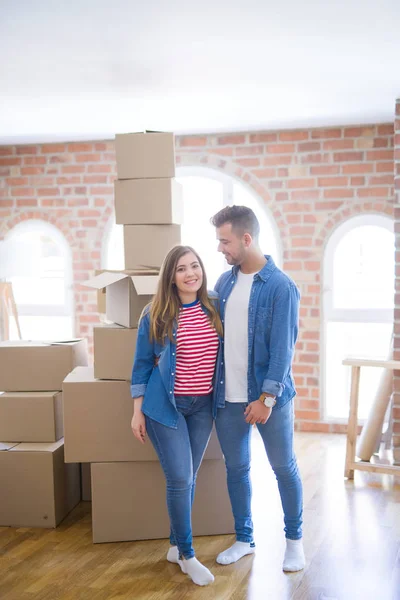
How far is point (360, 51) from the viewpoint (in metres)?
3.26

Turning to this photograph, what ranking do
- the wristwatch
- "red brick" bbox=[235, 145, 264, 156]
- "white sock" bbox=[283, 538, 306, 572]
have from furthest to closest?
1. "red brick" bbox=[235, 145, 264, 156]
2. "white sock" bbox=[283, 538, 306, 572]
3. the wristwatch

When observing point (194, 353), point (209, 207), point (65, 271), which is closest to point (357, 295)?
point (209, 207)

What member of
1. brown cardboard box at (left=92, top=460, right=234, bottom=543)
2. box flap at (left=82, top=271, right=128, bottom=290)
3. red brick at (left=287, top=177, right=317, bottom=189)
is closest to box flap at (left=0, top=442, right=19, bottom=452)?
brown cardboard box at (left=92, top=460, right=234, bottom=543)

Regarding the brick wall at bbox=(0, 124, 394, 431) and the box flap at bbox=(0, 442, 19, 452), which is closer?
the box flap at bbox=(0, 442, 19, 452)

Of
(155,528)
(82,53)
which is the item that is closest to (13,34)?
(82,53)

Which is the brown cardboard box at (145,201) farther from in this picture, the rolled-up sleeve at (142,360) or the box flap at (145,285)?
the rolled-up sleeve at (142,360)

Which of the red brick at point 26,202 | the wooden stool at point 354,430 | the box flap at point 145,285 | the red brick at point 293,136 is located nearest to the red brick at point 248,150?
the red brick at point 293,136

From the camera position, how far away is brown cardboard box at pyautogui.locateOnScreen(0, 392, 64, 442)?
341cm

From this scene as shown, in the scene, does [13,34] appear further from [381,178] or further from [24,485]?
[381,178]

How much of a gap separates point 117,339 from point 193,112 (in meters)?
2.08

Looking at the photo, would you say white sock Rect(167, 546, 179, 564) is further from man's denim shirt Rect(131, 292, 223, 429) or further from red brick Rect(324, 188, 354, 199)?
red brick Rect(324, 188, 354, 199)

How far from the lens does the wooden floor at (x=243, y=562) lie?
263 cm

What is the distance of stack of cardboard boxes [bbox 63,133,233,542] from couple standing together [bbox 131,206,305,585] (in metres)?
0.38

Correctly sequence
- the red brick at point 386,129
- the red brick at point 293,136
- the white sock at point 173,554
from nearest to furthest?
1. the white sock at point 173,554
2. the red brick at point 386,129
3. the red brick at point 293,136
